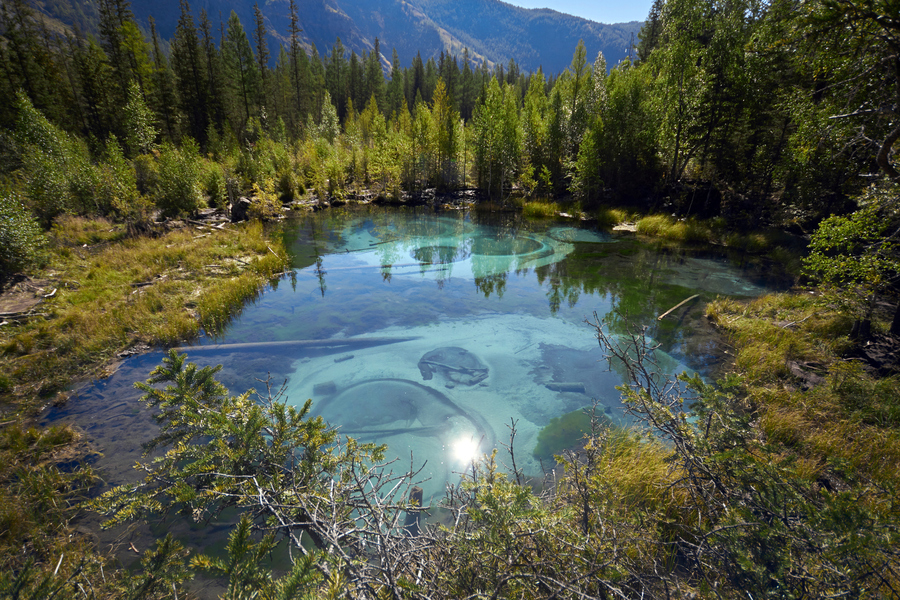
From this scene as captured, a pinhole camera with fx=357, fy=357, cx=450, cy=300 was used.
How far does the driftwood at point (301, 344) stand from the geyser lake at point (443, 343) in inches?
1.5

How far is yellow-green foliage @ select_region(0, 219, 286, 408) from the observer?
6777 millimetres

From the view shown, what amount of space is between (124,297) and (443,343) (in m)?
8.43

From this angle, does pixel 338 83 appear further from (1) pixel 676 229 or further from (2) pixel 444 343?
(2) pixel 444 343

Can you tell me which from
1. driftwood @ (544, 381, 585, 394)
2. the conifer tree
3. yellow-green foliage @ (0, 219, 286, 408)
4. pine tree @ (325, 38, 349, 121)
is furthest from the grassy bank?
pine tree @ (325, 38, 349, 121)

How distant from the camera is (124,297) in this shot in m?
9.28

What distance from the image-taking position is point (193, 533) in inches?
156

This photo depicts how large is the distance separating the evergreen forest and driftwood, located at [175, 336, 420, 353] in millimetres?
999

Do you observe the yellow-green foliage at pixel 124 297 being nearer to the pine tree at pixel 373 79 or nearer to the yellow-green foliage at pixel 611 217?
the yellow-green foliage at pixel 611 217

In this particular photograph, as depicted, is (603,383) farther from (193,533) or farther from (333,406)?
(193,533)

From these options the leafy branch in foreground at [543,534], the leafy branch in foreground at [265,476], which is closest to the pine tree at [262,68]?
the leafy branch in foreground at [265,476]

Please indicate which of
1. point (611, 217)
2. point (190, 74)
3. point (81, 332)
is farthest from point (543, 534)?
point (190, 74)

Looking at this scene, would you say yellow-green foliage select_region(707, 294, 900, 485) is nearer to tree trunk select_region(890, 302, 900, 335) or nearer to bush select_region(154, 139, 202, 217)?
tree trunk select_region(890, 302, 900, 335)

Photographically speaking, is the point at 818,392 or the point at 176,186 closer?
the point at 818,392

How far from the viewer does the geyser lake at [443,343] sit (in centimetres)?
572
